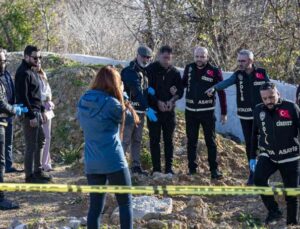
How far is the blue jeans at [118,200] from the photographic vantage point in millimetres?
6777

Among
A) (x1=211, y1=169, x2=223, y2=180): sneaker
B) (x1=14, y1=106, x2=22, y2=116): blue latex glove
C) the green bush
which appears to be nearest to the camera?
(x1=14, y1=106, x2=22, y2=116): blue latex glove

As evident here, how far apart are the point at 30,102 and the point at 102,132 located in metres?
3.05

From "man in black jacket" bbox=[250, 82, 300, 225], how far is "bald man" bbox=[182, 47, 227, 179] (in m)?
2.01

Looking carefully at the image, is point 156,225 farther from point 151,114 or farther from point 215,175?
point 215,175

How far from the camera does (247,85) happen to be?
9562mm

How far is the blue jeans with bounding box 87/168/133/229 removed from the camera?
267 inches

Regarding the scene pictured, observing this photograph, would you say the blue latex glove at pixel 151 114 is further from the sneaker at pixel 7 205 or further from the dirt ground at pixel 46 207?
the sneaker at pixel 7 205

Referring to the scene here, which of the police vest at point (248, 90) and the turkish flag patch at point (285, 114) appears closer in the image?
the turkish flag patch at point (285, 114)

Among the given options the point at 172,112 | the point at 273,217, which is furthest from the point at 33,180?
the point at 273,217

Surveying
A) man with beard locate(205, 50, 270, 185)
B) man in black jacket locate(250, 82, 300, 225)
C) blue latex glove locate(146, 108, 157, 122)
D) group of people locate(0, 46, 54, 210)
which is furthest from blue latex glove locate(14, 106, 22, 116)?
man in black jacket locate(250, 82, 300, 225)

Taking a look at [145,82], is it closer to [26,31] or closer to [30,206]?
[30,206]

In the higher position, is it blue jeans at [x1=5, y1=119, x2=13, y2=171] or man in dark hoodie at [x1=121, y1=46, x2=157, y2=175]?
man in dark hoodie at [x1=121, y1=46, x2=157, y2=175]

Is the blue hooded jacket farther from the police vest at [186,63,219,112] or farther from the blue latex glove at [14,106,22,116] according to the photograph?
the police vest at [186,63,219,112]

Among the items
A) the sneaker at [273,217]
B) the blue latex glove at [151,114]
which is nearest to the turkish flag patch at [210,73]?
the blue latex glove at [151,114]
